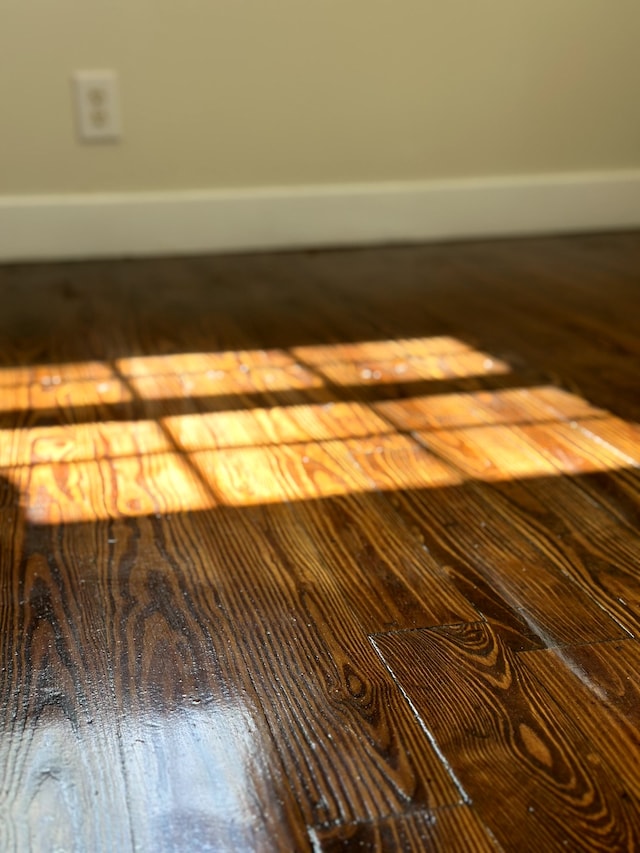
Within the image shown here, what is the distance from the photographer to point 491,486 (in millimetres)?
1269

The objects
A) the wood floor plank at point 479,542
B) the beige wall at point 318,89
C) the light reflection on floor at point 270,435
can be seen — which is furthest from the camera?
the beige wall at point 318,89

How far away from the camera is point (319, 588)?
3.33 ft

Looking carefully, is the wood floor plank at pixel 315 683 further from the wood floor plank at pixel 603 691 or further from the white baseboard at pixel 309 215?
the white baseboard at pixel 309 215

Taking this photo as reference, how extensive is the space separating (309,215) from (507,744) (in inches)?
87.9

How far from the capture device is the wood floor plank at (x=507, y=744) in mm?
689

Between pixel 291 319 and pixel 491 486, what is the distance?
3.03ft

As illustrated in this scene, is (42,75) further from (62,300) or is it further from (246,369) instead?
(246,369)

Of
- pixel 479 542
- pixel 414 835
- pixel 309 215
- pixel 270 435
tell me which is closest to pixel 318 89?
pixel 309 215

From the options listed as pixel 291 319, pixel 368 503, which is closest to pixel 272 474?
pixel 368 503

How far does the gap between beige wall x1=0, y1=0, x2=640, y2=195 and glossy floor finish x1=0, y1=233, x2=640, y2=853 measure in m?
0.86

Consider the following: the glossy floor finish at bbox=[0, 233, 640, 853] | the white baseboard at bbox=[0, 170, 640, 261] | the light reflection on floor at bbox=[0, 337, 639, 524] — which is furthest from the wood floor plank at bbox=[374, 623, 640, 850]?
the white baseboard at bbox=[0, 170, 640, 261]

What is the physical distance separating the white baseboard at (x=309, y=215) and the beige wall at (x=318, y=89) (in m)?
0.04

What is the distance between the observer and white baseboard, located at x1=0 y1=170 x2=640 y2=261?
8.83ft

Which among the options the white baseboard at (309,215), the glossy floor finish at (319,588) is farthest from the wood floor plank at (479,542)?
the white baseboard at (309,215)
